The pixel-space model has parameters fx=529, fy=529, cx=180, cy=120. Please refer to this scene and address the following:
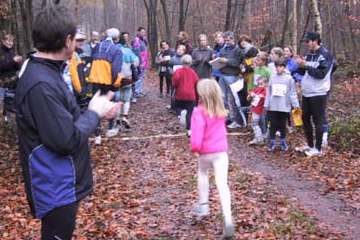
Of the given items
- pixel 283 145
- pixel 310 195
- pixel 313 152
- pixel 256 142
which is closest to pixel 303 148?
pixel 313 152

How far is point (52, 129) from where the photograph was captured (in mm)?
2941

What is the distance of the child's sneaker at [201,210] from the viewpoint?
22.0 feet

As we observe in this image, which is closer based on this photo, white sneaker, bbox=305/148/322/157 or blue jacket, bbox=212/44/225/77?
white sneaker, bbox=305/148/322/157

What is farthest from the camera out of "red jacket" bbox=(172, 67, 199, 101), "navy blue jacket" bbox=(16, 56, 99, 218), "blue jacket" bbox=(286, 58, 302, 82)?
"blue jacket" bbox=(286, 58, 302, 82)

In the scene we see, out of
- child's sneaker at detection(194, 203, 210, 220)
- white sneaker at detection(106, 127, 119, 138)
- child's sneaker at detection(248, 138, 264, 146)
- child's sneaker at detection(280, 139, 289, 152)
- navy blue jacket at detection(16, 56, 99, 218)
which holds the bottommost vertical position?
white sneaker at detection(106, 127, 119, 138)

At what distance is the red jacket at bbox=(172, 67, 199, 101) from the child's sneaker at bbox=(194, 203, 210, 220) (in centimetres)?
560

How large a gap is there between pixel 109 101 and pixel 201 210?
12.3 ft

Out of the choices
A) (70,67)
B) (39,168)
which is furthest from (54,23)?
(70,67)

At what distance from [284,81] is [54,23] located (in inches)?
323

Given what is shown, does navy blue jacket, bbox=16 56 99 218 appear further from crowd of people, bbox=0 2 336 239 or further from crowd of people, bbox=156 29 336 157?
crowd of people, bbox=156 29 336 157

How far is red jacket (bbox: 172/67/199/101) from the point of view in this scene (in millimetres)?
12219

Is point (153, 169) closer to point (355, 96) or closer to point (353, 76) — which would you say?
point (355, 96)

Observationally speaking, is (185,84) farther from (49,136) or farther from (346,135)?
(49,136)

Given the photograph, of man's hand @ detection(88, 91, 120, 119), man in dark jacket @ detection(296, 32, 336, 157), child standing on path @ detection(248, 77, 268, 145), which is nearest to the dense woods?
child standing on path @ detection(248, 77, 268, 145)
